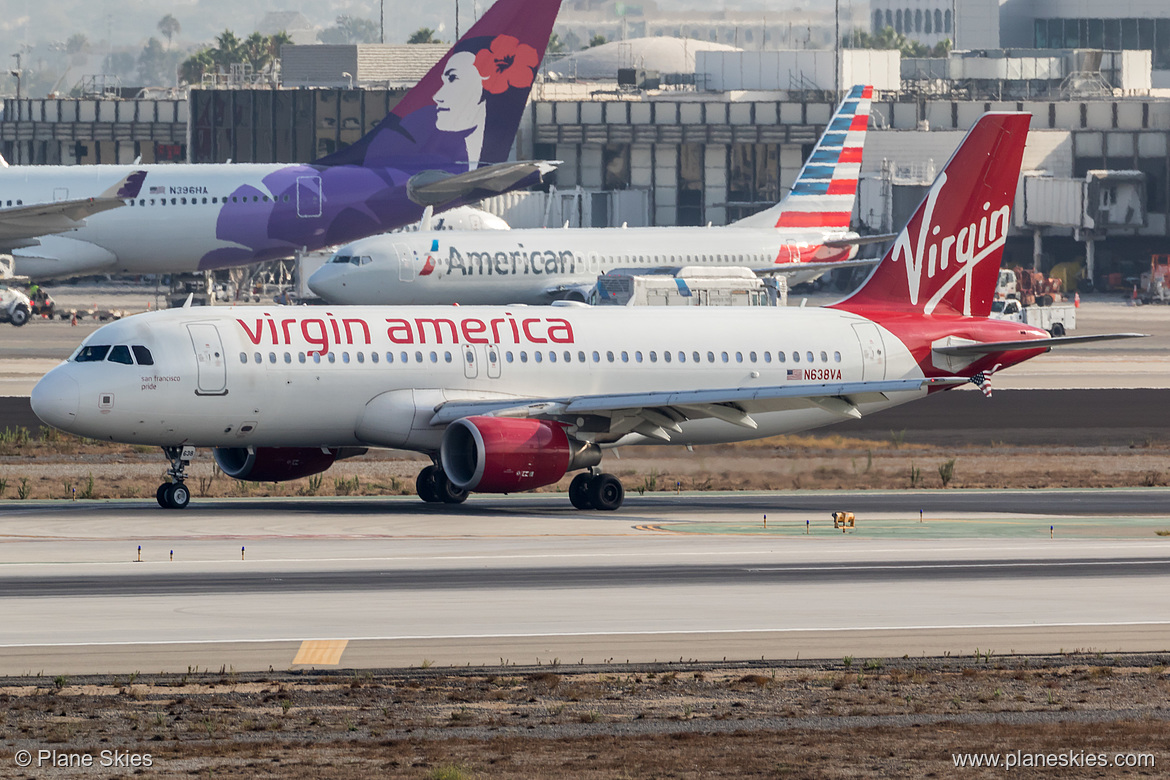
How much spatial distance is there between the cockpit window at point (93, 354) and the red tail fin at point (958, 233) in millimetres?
18780

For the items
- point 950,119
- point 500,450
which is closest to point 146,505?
point 500,450

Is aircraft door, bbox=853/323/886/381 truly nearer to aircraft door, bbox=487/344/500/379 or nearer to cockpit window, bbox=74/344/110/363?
aircraft door, bbox=487/344/500/379

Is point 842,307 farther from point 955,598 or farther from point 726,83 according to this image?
point 726,83

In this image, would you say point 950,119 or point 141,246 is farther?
point 950,119

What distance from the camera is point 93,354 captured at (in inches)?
1521

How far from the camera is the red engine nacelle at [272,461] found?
40969mm

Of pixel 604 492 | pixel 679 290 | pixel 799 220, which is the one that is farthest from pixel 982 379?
pixel 799 220

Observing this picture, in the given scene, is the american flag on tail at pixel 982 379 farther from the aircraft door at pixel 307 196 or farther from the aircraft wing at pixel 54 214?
the aircraft door at pixel 307 196

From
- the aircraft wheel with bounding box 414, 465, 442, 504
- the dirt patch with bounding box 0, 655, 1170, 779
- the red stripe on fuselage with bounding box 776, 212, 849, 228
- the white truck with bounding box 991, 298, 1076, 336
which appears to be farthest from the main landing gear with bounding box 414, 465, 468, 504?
the red stripe on fuselage with bounding box 776, 212, 849, 228

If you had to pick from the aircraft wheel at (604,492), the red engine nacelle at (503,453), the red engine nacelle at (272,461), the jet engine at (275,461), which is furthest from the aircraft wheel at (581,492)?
the red engine nacelle at (272,461)

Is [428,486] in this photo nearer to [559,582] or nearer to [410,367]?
[410,367]

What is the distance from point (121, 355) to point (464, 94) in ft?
167

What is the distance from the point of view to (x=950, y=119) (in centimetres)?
14450

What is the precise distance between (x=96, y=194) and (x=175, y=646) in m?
63.1
